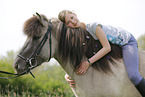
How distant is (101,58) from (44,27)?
3.94ft

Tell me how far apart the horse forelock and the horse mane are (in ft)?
1.40

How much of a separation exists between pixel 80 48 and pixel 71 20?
2.04ft

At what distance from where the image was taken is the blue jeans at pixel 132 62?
7.56 feet

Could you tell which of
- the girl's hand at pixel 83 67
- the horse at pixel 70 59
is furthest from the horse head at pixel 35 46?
the girl's hand at pixel 83 67

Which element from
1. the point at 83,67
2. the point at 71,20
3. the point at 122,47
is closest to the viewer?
the point at 83,67

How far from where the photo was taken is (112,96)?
2354 mm

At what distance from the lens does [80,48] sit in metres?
2.52

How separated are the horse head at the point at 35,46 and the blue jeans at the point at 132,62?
4.41 feet

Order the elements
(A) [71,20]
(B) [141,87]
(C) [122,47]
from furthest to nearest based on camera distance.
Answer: (A) [71,20] → (C) [122,47] → (B) [141,87]

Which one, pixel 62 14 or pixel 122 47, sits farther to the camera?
pixel 62 14

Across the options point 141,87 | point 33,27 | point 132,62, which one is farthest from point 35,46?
point 141,87

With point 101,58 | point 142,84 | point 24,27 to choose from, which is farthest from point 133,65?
point 24,27

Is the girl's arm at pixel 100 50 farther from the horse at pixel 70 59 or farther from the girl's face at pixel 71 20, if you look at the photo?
the girl's face at pixel 71 20

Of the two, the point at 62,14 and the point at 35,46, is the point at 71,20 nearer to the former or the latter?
the point at 62,14
